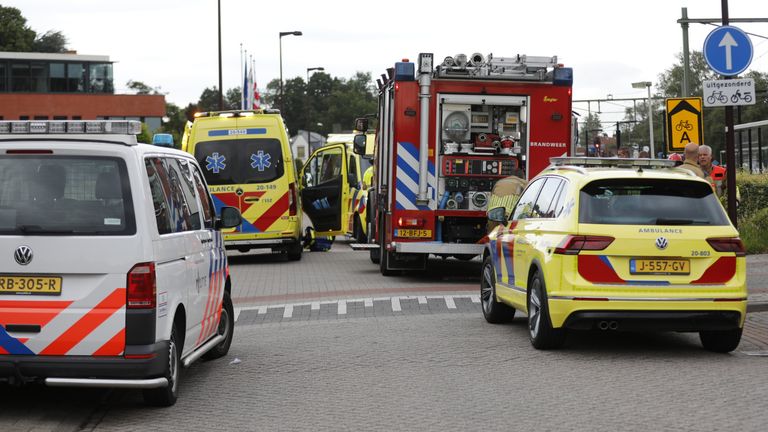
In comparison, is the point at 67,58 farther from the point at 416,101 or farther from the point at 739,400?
the point at 739,400

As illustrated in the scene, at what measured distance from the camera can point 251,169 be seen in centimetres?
2292

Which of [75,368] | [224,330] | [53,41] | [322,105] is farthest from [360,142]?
[322,105]

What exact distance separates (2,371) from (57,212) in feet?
3.36

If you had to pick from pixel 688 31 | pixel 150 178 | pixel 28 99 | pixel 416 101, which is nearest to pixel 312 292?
pixel 416 101

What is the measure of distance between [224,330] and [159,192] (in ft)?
9.12

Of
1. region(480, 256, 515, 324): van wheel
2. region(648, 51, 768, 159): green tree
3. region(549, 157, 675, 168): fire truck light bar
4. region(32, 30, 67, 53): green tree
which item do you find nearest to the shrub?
region(480, 256, 515, 324): van wheel

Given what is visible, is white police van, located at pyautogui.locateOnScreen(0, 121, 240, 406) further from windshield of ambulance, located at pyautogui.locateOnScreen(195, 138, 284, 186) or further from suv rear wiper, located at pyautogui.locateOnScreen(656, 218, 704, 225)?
windshield of ambulance, located at pyautogui.locateOnScreen(195, 138, 284, 186)

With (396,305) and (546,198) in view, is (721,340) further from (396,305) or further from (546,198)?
(396,305)

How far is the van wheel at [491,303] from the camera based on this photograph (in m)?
12.6

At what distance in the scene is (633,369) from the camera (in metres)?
9.55

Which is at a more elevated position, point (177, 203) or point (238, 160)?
point (238, 160)

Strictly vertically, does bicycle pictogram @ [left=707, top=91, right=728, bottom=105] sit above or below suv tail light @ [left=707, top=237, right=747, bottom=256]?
above

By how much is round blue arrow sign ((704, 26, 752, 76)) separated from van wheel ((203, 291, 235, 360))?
6487mm

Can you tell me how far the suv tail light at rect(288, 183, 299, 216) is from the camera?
23.0 m
